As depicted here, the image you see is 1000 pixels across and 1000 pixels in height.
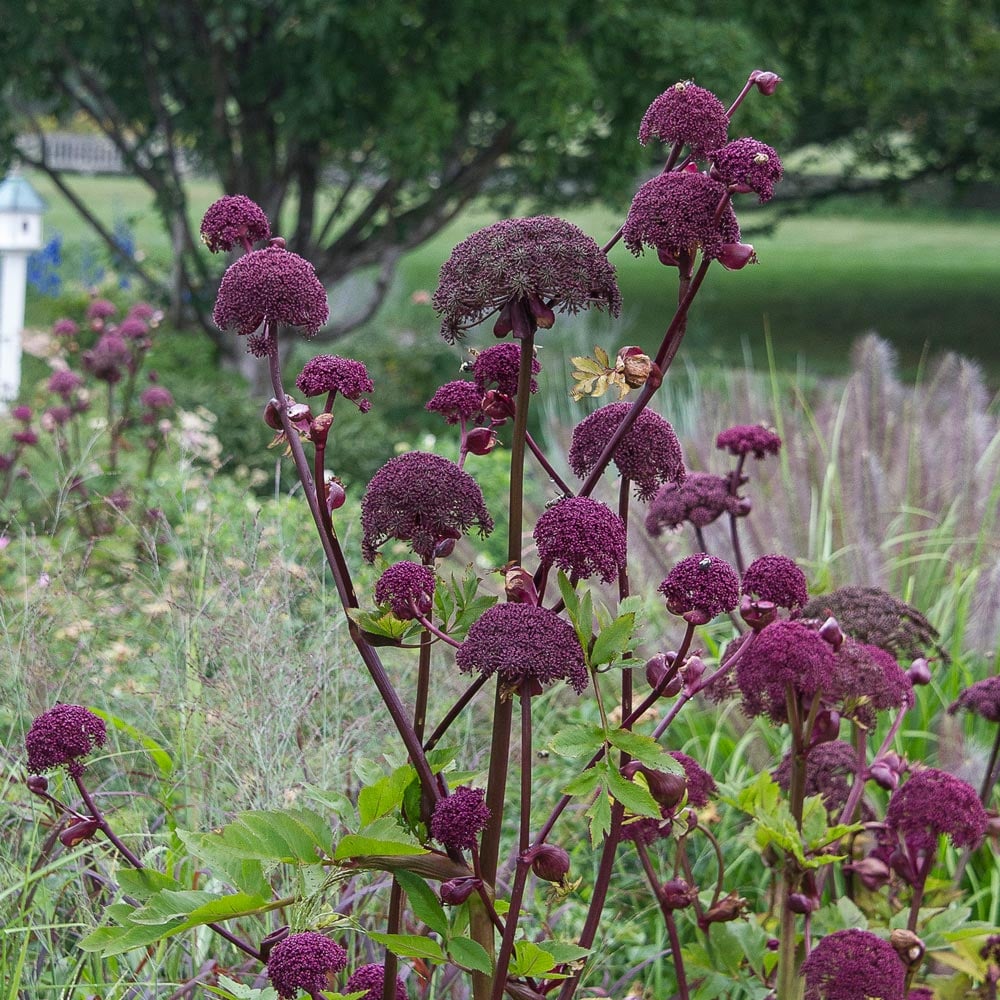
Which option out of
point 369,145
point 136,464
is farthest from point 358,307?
point 136,464

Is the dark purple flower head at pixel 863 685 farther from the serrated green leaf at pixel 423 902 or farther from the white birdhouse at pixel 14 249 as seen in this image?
the white birdhouse at pixel 14 249

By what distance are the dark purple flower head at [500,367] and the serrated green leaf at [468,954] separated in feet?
2.01

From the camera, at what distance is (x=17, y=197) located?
719 centimetres

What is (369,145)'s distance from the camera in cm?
890

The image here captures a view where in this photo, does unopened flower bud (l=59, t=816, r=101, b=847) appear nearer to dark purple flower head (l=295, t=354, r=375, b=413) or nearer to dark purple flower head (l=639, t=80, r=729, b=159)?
dark purple flower head (l=295, t=354, r=375, b=413)

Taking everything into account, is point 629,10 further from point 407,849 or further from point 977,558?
point 407,849

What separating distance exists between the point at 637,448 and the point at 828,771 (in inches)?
38.6

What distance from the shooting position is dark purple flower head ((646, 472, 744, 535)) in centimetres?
209

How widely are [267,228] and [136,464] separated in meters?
4.65

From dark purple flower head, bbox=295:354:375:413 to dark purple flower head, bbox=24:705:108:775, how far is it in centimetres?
47

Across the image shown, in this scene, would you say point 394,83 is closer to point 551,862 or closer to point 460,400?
point 460,400

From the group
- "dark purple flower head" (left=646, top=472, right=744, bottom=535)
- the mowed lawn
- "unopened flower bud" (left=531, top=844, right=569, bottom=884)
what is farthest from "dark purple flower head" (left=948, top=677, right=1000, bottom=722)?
the mowed lawn

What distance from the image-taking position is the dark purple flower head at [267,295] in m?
1.29

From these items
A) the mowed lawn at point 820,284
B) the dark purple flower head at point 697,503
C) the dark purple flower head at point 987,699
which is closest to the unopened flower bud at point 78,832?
the dark purple flower head at point 697,503
